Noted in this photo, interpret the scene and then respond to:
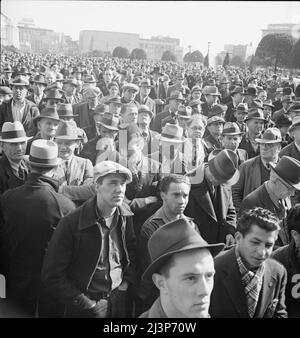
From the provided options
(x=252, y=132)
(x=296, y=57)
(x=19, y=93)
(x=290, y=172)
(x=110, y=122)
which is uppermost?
(x=296, y=57)

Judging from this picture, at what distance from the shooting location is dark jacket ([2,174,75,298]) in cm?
292

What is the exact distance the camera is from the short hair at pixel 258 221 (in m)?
2.54

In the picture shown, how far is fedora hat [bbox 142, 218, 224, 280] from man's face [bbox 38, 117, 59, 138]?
117 inches

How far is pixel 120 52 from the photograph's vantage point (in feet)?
90.9

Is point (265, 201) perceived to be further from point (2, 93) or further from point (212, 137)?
point (2, 93)

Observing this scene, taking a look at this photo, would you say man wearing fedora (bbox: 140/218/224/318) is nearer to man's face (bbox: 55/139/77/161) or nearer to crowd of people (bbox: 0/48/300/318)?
crowd of people (bbox: 0/48/300/318)

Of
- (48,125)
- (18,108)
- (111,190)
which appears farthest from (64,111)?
(111,190)

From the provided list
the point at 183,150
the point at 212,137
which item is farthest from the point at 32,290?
the point at 212,137

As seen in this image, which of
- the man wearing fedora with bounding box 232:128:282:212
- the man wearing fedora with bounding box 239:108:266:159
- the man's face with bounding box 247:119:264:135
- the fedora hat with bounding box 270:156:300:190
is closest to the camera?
the fedora hat with bounding box 270:156:300:190

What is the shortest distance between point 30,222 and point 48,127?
7.13 feet

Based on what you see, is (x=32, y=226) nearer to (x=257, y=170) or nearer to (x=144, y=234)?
(x=144, y=234)

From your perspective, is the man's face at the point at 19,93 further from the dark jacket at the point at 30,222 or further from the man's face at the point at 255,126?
the dark jacket at the point at 30,222

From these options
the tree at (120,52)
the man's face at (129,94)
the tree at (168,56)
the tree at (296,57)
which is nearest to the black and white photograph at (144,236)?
the man's face at (129,94)

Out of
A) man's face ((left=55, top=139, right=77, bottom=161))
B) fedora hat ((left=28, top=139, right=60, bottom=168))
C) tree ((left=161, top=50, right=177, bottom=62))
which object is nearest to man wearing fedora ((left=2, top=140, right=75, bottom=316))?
fedora hat ((left=28, top=139, right=60, bottom=168))
